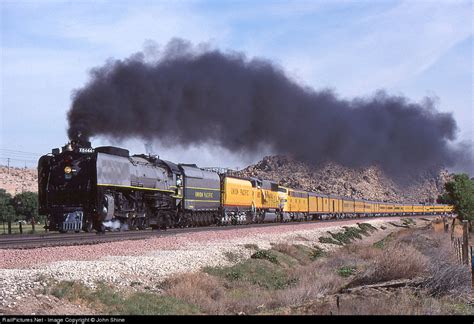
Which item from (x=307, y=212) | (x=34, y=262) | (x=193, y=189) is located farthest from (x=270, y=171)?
(x=34, y=262)

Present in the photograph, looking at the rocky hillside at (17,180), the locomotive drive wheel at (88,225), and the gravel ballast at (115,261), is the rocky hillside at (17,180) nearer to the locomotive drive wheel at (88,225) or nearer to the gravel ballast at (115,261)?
the locomotive drive wheel at (88,225)

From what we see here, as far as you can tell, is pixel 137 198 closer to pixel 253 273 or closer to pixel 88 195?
pixel 88 195

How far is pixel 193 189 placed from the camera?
1524 inches

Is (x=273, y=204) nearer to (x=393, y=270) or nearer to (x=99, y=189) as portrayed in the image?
(x=99, y=189)

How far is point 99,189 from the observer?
85.5 feet

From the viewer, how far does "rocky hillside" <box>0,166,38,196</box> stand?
362 ft

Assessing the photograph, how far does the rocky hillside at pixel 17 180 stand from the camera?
110 m

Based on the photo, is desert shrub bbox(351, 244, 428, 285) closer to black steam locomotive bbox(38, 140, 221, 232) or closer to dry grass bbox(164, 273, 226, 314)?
dry grass bbox(164, 273, 226, 314)

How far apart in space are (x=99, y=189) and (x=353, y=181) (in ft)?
426

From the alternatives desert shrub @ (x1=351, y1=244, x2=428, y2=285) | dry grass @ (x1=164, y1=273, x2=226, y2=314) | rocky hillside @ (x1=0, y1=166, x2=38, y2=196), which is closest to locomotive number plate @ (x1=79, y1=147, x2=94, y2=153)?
dry grass @ (x1=164, y1=273, x2=226, y2=314)

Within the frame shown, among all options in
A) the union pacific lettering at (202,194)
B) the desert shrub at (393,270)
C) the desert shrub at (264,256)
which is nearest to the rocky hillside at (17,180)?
the union pacific lettering at (202,194)

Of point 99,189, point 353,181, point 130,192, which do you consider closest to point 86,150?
point 99,189

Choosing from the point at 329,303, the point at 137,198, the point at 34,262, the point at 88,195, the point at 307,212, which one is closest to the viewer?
the point at 329,303

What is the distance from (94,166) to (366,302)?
16574 mm
